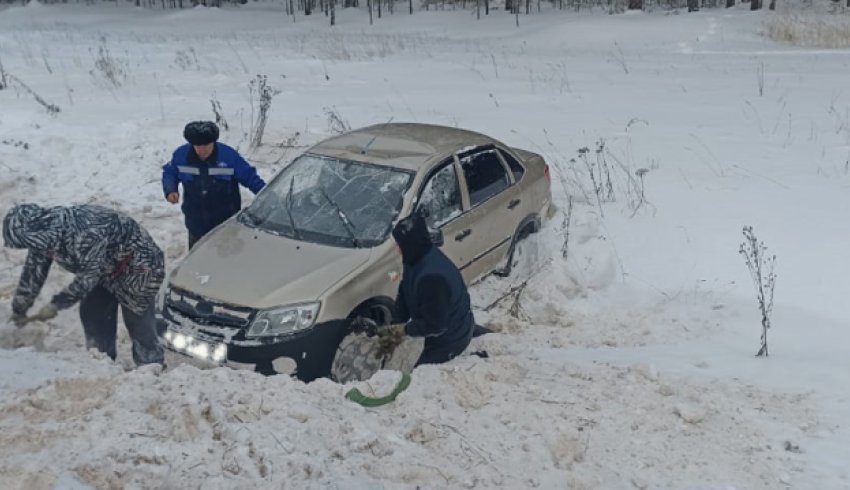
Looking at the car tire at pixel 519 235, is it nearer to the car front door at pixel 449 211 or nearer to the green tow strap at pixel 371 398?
the car front door at pixel 449 211

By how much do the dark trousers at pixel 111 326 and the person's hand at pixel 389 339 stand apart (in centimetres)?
184

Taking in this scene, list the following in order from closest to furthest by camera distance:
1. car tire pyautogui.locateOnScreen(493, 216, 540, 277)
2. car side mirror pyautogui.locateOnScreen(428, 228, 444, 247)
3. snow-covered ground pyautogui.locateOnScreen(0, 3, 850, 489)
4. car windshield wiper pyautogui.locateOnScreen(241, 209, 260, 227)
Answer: snow-covered ground pyautogui.locateOnScreen(0, 3, 850, 489)
car side mirror pyautogui.locateOnScreen(428, 228, 444, 247)
car windshield wiper pyautogui.locateOnScreen(241, 209, 260, 227)
car tire pyautogui.locateOnScreen(493, 216, 540, 277)

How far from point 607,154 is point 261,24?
27233 mm

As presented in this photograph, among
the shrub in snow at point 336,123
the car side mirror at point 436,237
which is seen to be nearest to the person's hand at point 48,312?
the car side mirror at point 436,237

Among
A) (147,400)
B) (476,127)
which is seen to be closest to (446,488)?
(147,400)

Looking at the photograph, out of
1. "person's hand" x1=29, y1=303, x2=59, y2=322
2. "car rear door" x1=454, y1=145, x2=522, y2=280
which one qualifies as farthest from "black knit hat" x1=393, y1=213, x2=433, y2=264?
"person's hand" x1=29, y1=303, x2=59, y2=322

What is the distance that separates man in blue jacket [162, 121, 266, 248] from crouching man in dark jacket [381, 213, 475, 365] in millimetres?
2329

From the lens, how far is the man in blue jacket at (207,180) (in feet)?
24.1

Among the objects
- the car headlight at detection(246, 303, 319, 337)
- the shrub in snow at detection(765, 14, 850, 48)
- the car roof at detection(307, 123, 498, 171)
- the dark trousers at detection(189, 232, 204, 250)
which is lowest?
the car headlight at detection(246, 303, 319, 337)

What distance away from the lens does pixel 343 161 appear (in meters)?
7.36

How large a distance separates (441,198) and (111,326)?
9.27ft

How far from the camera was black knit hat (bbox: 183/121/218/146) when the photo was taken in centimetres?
703

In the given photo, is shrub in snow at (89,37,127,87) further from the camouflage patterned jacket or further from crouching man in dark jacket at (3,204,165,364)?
the camouflage patterned jacket

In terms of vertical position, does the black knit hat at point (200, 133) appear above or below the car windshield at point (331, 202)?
above
